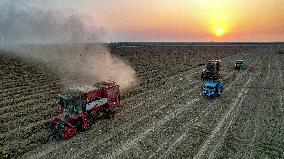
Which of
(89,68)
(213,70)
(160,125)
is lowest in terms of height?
(160,125)

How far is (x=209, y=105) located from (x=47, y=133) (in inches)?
547

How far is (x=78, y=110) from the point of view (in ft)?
59.4

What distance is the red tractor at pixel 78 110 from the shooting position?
1745 cm

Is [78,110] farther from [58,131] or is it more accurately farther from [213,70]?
[213,70]

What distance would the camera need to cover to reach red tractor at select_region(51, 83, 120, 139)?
17453 mm

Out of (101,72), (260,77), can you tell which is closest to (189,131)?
(101,72)

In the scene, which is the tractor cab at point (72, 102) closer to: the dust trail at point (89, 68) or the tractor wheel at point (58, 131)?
the tractor wheel at point (58, 131)

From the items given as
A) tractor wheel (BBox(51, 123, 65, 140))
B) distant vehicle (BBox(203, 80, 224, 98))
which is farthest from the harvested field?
distant vehicle (BBox(203, 80, 224, 98))

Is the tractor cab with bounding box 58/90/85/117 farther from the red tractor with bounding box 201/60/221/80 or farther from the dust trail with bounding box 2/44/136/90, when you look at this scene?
the red tractor with bounding box 201/60/221/80

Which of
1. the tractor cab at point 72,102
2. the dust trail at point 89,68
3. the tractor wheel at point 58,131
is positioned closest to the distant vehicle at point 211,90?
the dust trail at point 89,68

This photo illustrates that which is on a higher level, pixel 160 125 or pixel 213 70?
pixel 213 70

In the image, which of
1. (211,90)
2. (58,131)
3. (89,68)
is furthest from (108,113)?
(89,68)

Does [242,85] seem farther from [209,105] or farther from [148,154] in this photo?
[148,154]

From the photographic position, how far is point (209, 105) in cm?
2498
